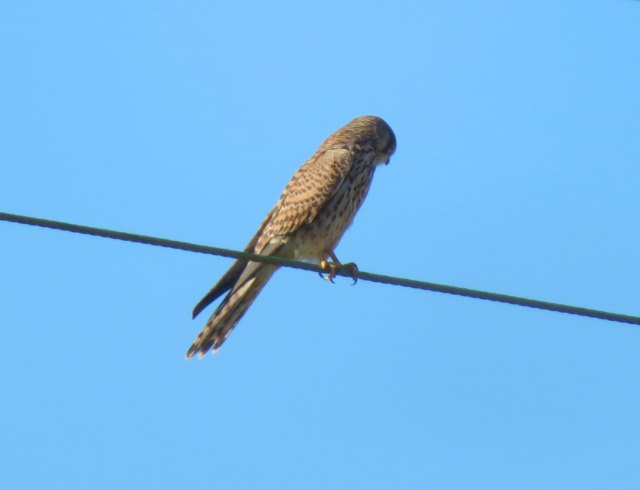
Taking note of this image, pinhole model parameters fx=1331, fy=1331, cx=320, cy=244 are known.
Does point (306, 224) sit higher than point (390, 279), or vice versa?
point (306, 224)

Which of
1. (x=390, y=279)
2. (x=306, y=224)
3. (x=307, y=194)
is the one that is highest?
(x=307, y=194)

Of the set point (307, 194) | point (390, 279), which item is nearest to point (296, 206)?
point (307, 194)

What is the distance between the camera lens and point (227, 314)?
24.5ft

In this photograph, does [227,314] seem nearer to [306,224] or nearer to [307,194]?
[306,224]

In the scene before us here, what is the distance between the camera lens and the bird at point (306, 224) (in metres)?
7.44

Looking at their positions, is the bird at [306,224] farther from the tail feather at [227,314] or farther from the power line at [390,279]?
the power line at [390,279]

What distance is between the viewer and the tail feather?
7418mm

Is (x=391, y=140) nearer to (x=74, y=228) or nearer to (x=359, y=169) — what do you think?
(x=359, y=169)

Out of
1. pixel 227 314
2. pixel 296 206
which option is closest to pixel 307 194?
pixel 296 206

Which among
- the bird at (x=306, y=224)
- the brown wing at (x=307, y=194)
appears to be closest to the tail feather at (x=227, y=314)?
the bird at (x=306, y=224)

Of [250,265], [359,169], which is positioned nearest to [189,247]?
[250,265]

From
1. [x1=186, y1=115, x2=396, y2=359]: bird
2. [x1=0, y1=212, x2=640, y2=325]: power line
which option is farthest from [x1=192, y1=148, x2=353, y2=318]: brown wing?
[x1=0, y1=212, x2=640, y2=325]: power line

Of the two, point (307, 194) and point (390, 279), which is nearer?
point (390, 279)

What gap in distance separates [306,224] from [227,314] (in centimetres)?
71
